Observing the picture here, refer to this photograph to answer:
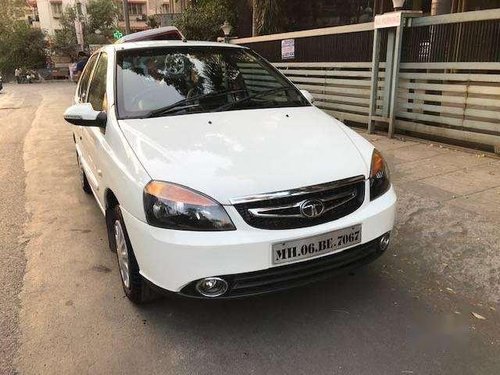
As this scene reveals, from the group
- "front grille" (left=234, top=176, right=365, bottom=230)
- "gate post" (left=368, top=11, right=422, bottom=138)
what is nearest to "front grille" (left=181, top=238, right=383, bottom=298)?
"front grille" (left=234, top=176, right=365, bottom=230)

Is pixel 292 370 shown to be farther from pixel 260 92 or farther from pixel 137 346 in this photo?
pixel 260 92

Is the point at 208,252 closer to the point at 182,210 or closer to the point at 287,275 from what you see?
the point at 182,210

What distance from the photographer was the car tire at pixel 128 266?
121 inches

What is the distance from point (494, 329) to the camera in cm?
299

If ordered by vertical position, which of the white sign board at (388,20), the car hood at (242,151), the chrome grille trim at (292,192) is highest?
the white sign board at (388,20)

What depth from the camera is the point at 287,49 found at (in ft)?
34.0

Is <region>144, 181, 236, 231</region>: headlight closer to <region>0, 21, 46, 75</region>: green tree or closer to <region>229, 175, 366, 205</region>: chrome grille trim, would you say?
<region>229, 175, 366, 205</region>: chrome grille trim

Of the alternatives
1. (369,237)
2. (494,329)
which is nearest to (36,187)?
(369,237)

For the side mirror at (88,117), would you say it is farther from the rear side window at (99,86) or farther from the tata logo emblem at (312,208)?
the tata logo emblem at (312,208)

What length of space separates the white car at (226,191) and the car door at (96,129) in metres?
0.05

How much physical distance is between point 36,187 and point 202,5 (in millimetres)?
13256

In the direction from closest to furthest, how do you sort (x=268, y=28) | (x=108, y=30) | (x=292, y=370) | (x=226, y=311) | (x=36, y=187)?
(x=292, y=370)
(x=226, y=311)
(x=36, y=187)
(x=268, y=28)
(x=108, y=30)

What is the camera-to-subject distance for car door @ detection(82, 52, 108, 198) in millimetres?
3885

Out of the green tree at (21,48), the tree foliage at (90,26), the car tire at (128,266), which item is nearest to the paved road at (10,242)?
the car tire at (128,266)
